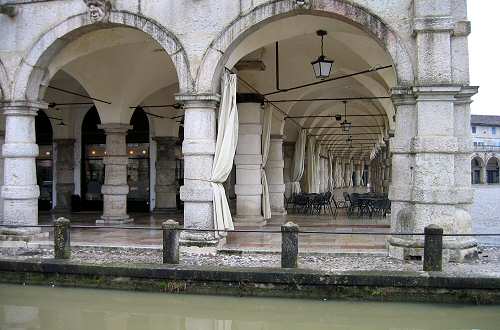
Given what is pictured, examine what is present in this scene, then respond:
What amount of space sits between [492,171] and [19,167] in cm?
7266

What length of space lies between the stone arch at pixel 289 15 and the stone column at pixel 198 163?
0.97ft

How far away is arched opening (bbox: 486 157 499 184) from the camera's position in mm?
71456

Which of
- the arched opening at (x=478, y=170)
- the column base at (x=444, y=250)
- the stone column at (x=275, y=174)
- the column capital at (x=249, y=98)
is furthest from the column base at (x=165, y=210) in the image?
the arched opening at (x=478, y=170)

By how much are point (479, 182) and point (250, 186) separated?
63687 mm

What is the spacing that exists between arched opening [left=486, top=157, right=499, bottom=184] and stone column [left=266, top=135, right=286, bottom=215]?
2494 inches

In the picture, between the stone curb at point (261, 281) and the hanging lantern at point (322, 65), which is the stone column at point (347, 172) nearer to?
the hanging lantern at point (322, 65)

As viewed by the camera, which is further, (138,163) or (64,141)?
(138,163)

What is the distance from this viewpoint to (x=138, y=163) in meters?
17.1

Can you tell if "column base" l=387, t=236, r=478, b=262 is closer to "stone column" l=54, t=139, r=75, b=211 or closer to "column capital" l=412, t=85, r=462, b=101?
"column capital" l=412, t=85, r=462, b=101

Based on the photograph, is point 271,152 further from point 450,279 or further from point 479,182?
point 479,182

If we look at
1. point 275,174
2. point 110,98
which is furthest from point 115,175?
point 275,174

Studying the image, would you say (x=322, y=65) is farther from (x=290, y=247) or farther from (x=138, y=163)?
(x=138, y=163)

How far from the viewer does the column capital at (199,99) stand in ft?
29.6

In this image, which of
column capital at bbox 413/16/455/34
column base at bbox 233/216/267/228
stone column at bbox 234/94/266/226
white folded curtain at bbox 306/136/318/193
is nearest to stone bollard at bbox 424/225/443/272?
column capital at bbox 413/16/455/34
